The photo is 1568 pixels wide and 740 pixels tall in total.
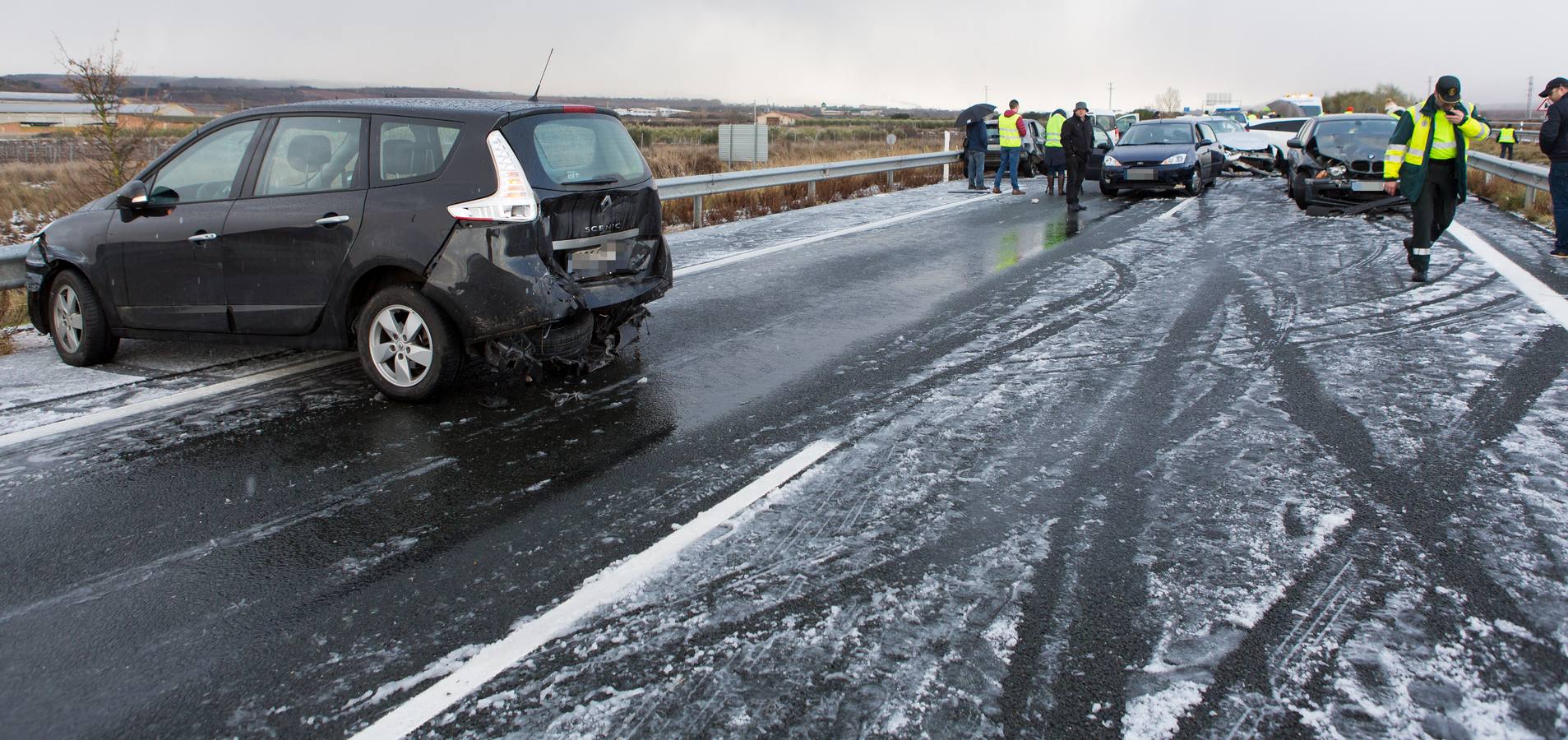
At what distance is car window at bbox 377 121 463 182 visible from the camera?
18.3ft

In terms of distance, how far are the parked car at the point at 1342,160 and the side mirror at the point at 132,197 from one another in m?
14.5

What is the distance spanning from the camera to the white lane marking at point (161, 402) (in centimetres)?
527

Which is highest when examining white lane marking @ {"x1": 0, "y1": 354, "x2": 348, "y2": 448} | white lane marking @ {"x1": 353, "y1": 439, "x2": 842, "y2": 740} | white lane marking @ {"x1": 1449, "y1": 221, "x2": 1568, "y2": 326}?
white lane marking @ {"x1": 1449, "y1": 221, "x2": 1568, "y2": 326}

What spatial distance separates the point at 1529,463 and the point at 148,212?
24.5 ft

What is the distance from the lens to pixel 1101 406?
5613 millimetres

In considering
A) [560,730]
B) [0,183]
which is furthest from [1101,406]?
[0,183]

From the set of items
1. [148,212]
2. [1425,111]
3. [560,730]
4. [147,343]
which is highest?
[1425,111]

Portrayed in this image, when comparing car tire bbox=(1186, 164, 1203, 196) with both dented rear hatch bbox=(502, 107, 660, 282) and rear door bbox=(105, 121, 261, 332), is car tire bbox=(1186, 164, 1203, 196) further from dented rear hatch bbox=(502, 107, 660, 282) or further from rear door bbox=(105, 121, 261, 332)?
rear door bbox=(105, 121, 261, 332)

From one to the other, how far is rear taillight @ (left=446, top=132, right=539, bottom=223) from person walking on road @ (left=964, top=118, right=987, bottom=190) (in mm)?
16804

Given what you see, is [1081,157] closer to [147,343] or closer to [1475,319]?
[1475,319]

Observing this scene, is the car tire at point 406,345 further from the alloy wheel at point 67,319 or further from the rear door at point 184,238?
the alloy wheel at point 67,319

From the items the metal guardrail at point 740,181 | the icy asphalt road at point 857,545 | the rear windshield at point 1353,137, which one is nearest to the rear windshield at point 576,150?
the icy asphalt road at point 857,545

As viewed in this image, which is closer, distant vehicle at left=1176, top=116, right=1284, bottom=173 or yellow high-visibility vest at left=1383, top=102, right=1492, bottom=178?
yellow high-visibility vest at left=1383, top=102, right=1492, bottom=178

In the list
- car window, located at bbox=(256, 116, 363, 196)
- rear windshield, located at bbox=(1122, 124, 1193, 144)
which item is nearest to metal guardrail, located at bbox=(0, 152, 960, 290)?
car window, located at bbox=(256, 116, 363, 196)
